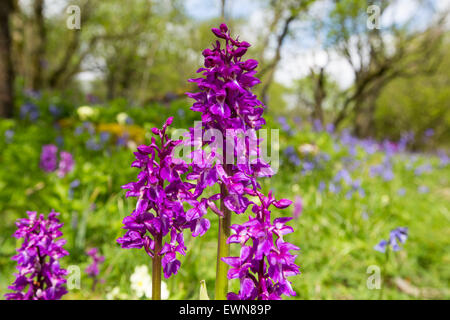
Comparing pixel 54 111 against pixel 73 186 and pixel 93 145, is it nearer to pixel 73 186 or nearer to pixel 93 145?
pixel 93 145

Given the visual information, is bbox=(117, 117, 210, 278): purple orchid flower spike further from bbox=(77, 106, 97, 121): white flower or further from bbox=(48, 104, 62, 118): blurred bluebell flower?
bbox=(48, 104, 62, 118): blurred bluebell flower

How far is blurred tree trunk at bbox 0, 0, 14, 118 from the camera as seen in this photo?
5582 millimetres

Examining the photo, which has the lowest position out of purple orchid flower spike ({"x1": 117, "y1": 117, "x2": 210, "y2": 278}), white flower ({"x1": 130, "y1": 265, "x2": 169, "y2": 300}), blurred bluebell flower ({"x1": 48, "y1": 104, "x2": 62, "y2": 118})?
white flower ({"x1": 130, "y1": 265, "x2": 169, "y2": 300})

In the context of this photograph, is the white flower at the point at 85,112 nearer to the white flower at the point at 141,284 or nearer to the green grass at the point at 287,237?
the green grass at the point at 287,237

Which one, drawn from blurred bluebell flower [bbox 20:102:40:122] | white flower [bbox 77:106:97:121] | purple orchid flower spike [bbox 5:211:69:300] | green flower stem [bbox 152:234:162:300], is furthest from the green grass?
blurred bluebell flower [bbox 20:102:40:122]

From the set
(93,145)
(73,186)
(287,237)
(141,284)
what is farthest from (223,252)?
(93,145)

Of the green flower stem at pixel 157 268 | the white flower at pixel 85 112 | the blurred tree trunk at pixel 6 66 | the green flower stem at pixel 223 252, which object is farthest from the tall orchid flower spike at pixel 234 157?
the blurred tree trunk at pixel 6 66

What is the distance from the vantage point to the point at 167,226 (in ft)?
3.19

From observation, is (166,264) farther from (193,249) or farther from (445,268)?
(445,268)

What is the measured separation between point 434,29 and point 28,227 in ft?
47.5

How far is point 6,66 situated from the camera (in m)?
5.74

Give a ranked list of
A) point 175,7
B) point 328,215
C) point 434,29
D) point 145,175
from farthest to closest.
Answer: point 175,7 → point 434,29 → point 328,215 → point 145,175

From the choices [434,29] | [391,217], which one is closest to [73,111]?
[391,217]

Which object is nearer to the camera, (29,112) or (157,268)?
(157,268)
